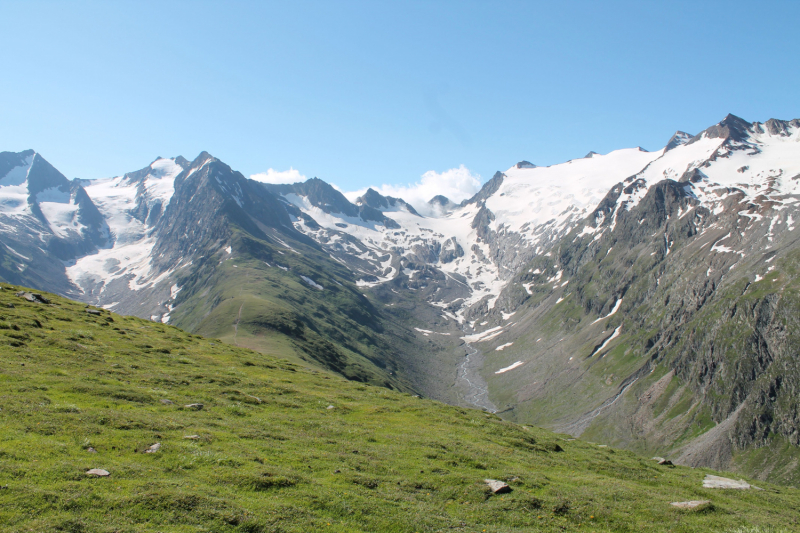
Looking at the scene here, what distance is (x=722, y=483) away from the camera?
1441 inches

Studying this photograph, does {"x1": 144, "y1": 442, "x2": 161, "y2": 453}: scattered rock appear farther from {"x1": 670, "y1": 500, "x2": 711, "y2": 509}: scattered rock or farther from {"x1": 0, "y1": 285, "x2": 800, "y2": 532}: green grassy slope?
{"x1": 670, "y1": 500, "x2": 711, "y2": 509}: scattered rock

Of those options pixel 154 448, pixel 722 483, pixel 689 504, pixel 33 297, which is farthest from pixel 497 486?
pixel 33 297

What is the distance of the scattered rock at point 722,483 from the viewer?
3528 centimetres

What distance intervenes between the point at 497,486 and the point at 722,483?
24.3 meters

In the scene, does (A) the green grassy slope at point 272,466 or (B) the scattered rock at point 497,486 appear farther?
(B) the scattered rock at point 497,486

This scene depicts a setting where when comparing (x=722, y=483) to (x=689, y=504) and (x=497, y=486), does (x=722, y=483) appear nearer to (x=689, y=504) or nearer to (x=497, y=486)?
(x=689, y=504)

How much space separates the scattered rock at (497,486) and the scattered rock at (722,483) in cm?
1964

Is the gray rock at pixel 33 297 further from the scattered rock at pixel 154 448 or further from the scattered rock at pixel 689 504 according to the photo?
the scattered rock at pixel 689 504

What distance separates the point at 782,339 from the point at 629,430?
68860 mm

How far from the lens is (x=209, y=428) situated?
98.4 feet

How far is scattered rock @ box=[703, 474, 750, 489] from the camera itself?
35281mm

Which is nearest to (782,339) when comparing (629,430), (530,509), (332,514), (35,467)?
(629,430)

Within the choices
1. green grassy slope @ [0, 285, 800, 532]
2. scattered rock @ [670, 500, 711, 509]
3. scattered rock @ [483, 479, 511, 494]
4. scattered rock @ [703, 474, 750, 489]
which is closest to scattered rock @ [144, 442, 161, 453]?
green grassy slope @ [0, 285, 800, 532]

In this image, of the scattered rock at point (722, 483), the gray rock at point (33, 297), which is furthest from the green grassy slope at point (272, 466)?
the gray rock at point (33, 297)
